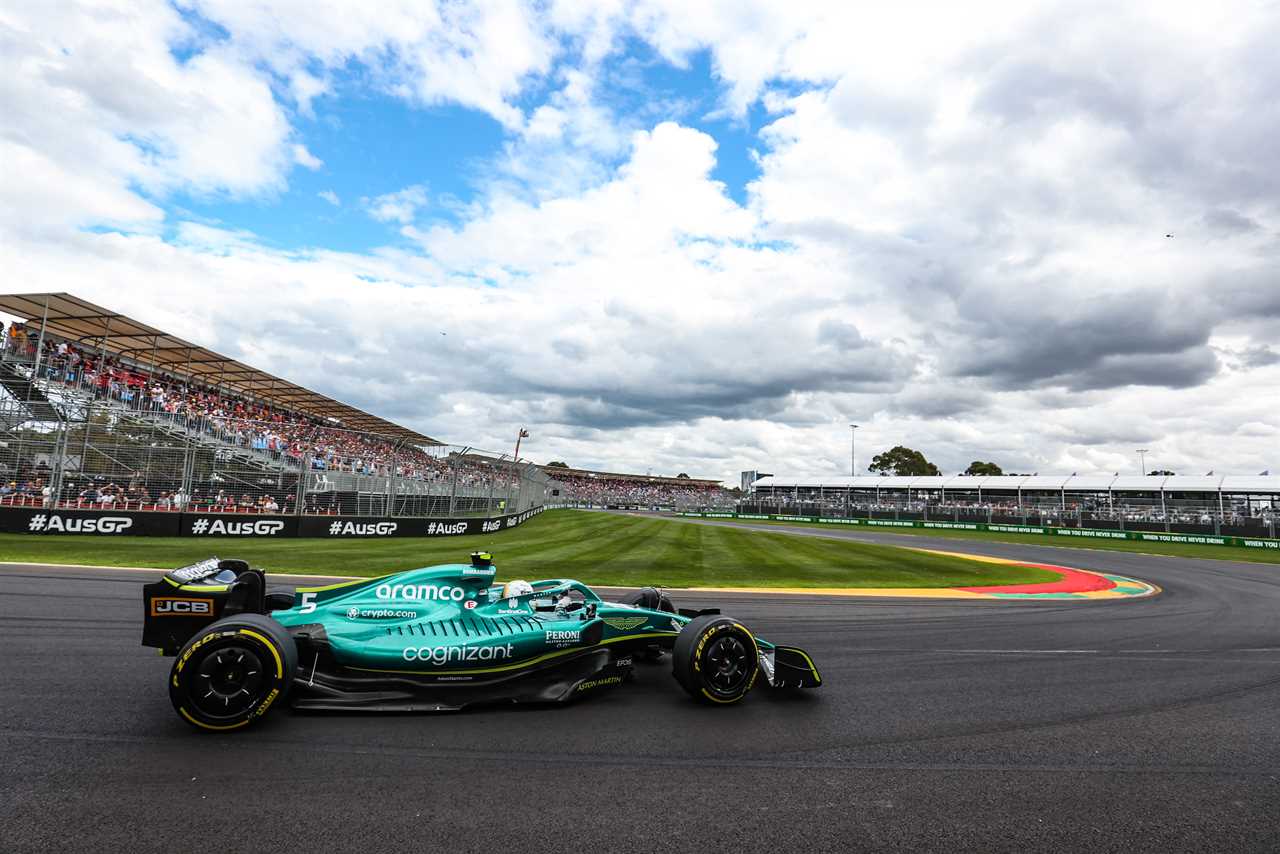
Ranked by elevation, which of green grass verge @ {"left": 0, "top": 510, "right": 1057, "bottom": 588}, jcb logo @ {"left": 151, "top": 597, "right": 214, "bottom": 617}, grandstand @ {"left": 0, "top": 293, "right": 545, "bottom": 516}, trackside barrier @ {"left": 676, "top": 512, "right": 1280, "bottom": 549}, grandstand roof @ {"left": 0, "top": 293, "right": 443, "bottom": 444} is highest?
grandstand roof @ {"left": 0, "top": 293, "right": 443, "bottom": 444}

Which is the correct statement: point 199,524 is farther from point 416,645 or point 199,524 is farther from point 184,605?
point 416,645

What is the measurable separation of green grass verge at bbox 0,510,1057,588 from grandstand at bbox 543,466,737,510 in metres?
37.9

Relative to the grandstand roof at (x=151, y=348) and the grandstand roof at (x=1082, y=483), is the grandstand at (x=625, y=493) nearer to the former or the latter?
the grandstand roof at (x=1082, y=483)

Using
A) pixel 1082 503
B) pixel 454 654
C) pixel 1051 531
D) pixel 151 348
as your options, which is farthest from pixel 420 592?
pixel 1082 503

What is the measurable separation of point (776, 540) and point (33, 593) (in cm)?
2262

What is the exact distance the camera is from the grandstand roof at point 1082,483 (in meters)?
47.0

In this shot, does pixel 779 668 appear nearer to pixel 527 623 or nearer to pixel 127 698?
pixel 527 623

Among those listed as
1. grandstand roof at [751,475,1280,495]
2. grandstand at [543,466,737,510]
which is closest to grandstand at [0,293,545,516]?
grandstand at [543,466,737,510]

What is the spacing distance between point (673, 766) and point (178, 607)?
3.80 meters

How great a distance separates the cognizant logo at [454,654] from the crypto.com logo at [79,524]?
16904 mm

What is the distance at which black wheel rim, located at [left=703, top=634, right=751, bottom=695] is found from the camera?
5309mm

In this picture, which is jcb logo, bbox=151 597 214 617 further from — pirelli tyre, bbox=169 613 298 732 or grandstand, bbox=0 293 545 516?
grandstand, bbox=0 293 545 516

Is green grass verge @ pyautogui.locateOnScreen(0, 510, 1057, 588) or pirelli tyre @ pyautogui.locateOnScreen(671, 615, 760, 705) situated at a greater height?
pirelli tyre @ pyautogui.locateOnScreen(671, 615, 760, 705)

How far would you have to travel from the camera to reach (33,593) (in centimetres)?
883
